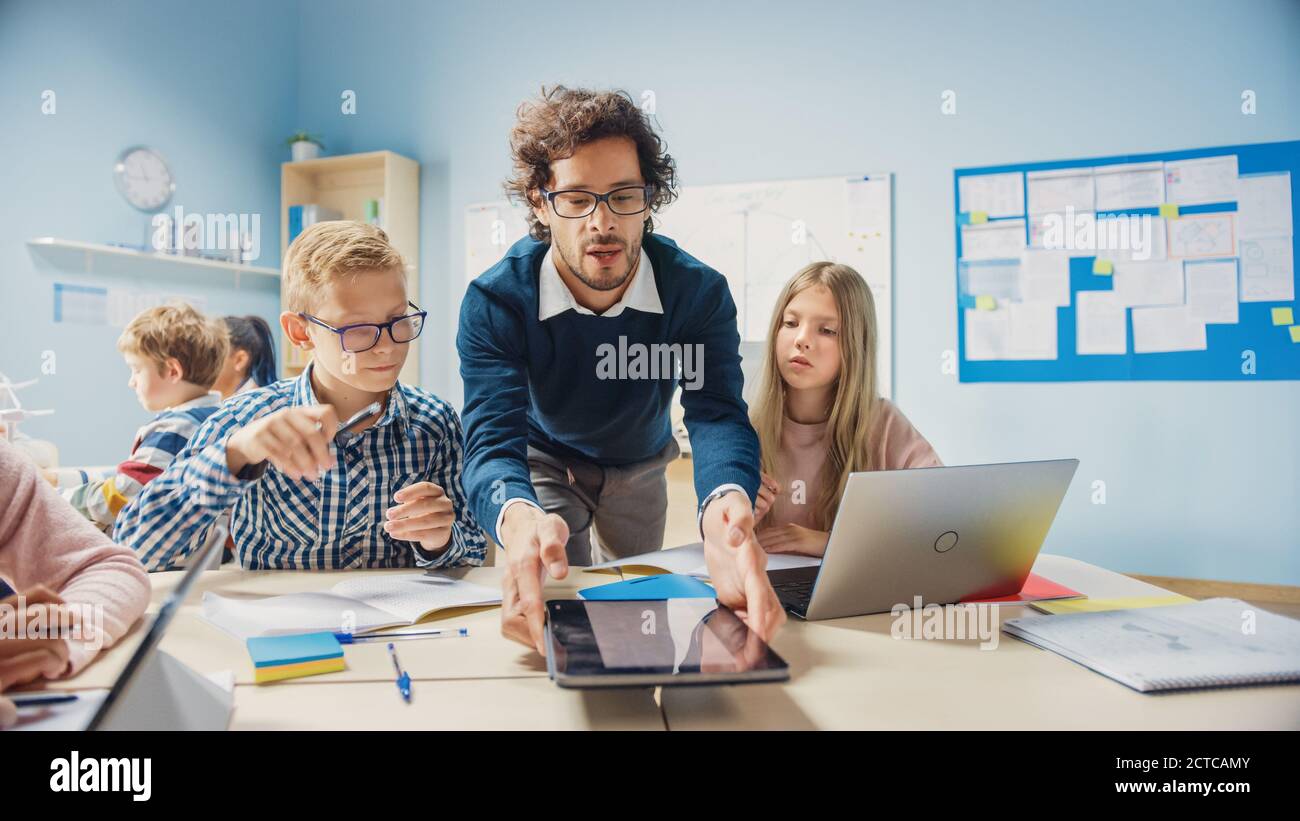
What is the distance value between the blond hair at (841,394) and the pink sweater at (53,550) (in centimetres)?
127

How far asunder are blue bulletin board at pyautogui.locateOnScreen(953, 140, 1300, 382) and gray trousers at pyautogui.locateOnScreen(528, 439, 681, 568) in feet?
6.56

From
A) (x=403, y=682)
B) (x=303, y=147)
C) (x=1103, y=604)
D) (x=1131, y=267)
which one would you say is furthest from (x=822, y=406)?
(x=303, y=147)

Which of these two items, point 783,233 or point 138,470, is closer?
point 138,470

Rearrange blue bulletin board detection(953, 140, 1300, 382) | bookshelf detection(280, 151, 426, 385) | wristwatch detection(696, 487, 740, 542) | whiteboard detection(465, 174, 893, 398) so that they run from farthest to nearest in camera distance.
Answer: bookshelf detection(280, 151, 426, 385) < whiteboard detection(465, 174, 893, 398) < blue bulletin board detection(953, 140, 1300, 382) < wristwatch detection(696, 487, 740, 542)

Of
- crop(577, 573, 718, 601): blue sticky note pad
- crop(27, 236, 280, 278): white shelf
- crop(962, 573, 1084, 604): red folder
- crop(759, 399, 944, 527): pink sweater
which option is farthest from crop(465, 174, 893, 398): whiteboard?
crop(577, 573, 718, 601): blue sticky note pad

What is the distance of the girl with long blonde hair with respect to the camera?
182cm

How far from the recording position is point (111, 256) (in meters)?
3.46

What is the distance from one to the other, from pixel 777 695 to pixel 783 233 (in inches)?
122

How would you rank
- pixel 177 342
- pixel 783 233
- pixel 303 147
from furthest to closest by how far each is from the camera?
pixel 303 147 < pixel 783 233 < pixel 177 342

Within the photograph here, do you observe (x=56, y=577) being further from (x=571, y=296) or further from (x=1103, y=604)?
(x=1103, y=604)

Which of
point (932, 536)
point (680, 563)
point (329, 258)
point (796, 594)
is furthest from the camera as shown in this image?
point (329, 258)

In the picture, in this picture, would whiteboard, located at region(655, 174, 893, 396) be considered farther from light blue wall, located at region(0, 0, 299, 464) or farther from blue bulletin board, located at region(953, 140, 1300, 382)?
light blue wall, located at region(0, 0, 299, 464)
